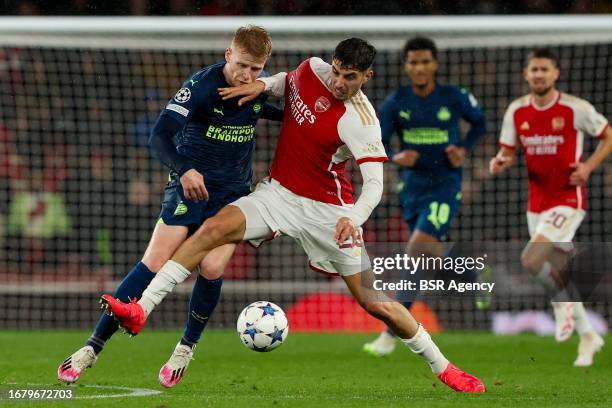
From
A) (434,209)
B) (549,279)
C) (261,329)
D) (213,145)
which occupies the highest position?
(213,145)

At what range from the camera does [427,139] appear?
980 centimetres

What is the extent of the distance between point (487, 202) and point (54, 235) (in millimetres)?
5163

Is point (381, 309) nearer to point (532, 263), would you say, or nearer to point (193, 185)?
point (193, 185)

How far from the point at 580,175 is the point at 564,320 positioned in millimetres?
1216

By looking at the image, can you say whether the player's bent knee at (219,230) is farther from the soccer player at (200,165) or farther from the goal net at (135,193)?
the goal net at (135,193)

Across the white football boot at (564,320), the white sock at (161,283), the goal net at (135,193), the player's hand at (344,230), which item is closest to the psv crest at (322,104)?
the player's hand at (344,230)

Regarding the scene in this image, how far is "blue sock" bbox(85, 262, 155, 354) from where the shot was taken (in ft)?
21.8

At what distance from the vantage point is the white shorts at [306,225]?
654 cm

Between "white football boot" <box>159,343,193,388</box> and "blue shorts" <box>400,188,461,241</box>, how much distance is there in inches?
132

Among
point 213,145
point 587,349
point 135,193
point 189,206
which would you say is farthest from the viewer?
Answer: point 135,193

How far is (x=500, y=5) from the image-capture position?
1741 cm

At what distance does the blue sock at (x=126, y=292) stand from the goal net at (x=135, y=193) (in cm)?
617

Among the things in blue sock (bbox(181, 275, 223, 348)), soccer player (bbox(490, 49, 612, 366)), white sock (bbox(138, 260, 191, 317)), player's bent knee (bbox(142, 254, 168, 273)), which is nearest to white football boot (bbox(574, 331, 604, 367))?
soccer player (bbox(490, 49, 612, 366))

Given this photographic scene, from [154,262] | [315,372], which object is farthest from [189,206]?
[315,372]
